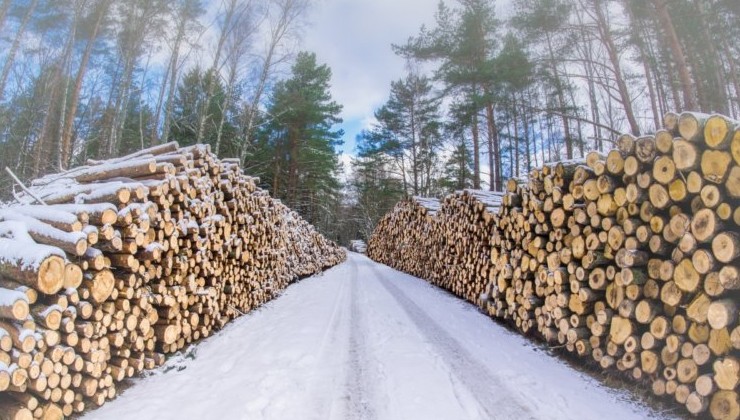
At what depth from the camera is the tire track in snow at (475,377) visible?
354cm

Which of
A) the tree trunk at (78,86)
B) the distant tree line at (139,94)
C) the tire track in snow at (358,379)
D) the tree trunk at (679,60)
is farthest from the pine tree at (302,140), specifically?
the tire track in snow at (358,379)

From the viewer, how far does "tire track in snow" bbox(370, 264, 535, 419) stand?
3543 millimetres

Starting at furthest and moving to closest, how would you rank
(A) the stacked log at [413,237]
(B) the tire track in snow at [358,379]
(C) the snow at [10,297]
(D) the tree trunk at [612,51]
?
(A) the stacked log at [413,237], (D) the tree trunk at [612,51], (B) the tire track in snow at [358,379], (C) the snow at [10,297]

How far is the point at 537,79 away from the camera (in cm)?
1484

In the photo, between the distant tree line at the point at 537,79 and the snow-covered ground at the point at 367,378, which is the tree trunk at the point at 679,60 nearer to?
the distant tree line at the point at 537,79

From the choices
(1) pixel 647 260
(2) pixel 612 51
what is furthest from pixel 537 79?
(1) pixel 647 260

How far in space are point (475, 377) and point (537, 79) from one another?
44.7ft

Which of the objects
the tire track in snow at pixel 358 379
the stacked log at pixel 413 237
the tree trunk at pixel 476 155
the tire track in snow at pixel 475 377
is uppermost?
the tree trunk at pixel 476 155

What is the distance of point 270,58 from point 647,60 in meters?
14.7

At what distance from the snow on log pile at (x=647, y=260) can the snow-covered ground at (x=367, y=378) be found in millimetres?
503

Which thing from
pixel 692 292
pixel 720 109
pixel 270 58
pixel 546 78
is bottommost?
pixel 692 292

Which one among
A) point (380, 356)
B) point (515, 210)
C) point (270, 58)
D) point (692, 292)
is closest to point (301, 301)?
point (380, 356)

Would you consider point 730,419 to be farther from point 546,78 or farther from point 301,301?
point 546,78

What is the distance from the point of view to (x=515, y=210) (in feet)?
22.5
